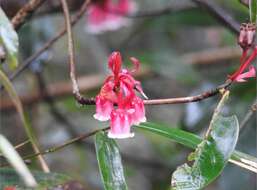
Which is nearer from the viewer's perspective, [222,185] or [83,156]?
[222,185]

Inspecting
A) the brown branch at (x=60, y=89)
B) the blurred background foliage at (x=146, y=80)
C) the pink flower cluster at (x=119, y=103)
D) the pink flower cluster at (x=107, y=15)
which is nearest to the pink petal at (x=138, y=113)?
the pink flower cluster at (x=119, y=103)

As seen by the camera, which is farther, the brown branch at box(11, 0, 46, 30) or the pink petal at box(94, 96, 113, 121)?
the brown branch at box(11, 0, 46, 30)

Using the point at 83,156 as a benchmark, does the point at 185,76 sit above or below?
above

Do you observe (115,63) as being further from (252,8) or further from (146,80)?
(146,80)

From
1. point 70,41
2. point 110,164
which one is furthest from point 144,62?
point 110,164

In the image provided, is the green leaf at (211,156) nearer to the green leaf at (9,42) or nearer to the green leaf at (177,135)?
the green leaf at (177,135)

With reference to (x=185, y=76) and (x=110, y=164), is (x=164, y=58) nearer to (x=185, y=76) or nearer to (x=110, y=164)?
(x=185, y=76)

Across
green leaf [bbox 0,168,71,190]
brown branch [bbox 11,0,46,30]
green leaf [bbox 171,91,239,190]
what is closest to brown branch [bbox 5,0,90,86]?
brown branch [bbox 11,0,46,30]

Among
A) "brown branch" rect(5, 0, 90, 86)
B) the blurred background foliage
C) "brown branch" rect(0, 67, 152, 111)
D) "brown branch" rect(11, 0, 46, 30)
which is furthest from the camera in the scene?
"brown branch" rect(0, 67, 152, 111)

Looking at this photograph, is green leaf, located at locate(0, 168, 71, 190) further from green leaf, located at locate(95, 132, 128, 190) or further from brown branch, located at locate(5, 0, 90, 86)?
brown branch, located at locate(5, 0, 90, 86)
